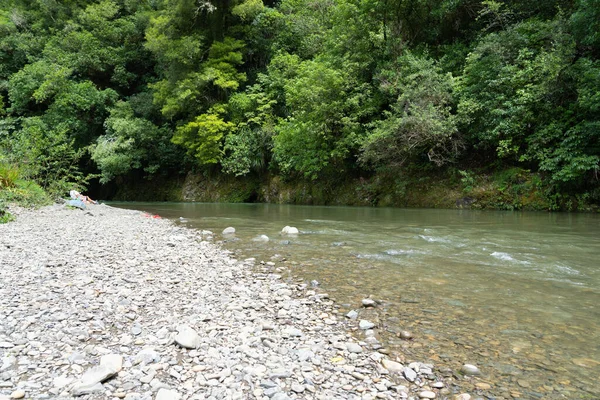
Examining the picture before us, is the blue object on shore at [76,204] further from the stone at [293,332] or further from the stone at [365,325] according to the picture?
the stone at [365,325]

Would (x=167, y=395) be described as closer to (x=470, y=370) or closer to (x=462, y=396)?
(x=462, y=396)

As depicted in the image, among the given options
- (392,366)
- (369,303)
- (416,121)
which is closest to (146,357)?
(392,366)

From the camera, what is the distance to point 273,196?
19938 millimetres

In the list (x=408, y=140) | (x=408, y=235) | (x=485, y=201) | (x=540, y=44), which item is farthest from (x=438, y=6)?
A: (x=408, y=235)

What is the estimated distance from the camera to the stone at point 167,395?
184 cm

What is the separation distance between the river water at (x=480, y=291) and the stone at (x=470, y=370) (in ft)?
0.16

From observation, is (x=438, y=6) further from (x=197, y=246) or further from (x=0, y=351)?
(x=0, y=351)

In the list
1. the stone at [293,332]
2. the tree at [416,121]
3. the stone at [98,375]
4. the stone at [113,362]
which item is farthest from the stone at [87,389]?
the tree at [416,121]

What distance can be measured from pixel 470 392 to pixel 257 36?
24.2 meters

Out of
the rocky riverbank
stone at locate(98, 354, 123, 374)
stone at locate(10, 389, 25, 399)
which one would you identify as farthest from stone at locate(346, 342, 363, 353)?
stone at locate(10, 389, 25, 399)

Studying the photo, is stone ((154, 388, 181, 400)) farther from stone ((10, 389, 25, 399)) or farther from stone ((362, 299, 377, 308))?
stone ((362, 299, 377, 308))

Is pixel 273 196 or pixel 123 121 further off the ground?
pixel 123 121

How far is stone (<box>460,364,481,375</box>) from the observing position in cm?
221

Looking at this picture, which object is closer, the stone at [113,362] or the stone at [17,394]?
the stone at [17,394]
